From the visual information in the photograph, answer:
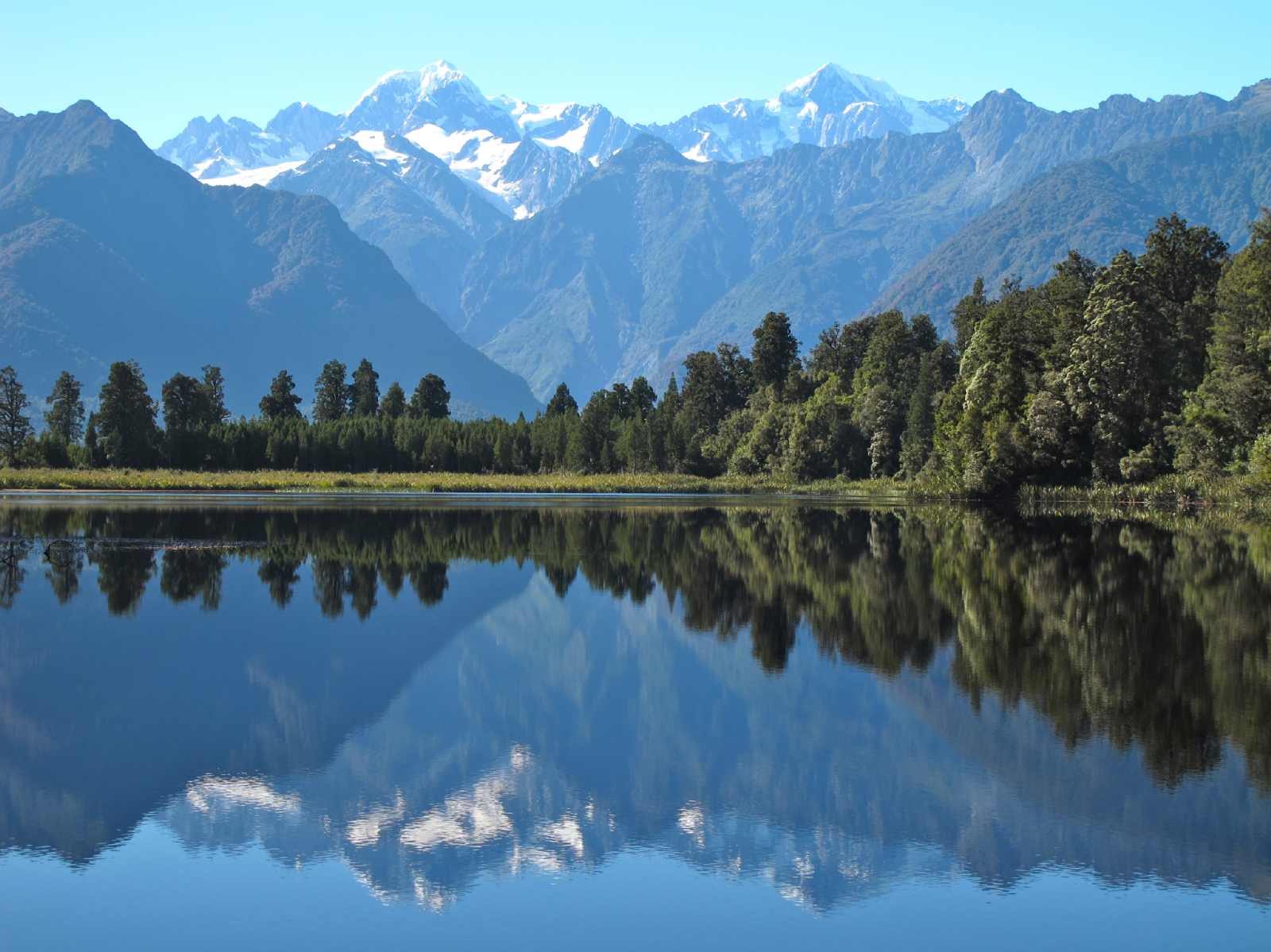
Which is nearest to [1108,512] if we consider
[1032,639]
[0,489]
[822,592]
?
[822,592]

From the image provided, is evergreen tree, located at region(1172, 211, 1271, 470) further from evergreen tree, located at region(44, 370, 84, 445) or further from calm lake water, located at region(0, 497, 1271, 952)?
evergreen tree, located at region(44, 370, 84, 445)

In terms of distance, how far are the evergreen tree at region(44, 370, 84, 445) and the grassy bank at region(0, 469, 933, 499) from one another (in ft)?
76.6

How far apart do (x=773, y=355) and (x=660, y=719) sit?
162225 millimetres

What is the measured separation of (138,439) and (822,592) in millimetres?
139636

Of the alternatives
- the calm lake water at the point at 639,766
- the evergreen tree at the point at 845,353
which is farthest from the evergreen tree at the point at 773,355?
the calm lake water at the point at 639,766

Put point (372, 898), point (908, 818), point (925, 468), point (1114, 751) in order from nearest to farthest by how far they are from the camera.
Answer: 1. point (372, 898)
2. point (908, 818)
3. point (1114, 751)
4. point (925, 468)

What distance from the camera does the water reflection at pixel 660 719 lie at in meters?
16.4

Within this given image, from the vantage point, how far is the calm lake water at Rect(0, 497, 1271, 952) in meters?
14.3

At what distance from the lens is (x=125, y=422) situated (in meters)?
161

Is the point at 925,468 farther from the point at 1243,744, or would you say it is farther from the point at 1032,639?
the point at 1243,744

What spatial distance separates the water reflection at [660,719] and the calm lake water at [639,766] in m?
0.08

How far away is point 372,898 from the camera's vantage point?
48.6 ft

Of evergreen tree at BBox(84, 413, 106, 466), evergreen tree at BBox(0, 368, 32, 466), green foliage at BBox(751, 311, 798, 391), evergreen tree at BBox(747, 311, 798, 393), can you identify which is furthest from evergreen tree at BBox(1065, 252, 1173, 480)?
evergreen tree at BBox(0, 368, 32, 466)

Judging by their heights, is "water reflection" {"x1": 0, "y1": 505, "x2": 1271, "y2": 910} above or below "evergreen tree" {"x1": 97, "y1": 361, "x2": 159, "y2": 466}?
below
